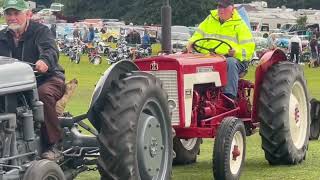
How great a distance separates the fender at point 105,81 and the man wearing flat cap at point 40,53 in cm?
32

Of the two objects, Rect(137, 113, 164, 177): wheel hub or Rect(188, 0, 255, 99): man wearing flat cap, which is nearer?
Rect(137, 113, 164, 177): wheel hub

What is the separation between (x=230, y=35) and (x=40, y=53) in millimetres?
3318

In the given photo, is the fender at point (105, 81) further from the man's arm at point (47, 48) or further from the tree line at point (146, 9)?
the tree line at point (146, 9)

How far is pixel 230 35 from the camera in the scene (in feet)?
32.2

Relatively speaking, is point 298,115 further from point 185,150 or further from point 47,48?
point 47,48

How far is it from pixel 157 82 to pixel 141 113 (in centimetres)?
37

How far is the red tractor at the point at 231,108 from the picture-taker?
28.2 ft

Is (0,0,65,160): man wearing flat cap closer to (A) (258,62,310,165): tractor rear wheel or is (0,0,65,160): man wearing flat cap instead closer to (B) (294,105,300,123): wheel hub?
(A) (258,62,310,165): tractor rear wheel

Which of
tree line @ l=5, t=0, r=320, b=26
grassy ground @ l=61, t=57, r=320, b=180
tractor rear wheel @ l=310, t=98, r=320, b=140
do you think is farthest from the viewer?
tree line @ l=5, t=0, r=320, b=26

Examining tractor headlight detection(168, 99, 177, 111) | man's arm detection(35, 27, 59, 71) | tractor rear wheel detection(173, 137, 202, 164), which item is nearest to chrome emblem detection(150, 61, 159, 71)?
tractor headlight detection(168, 99, 177, 111)

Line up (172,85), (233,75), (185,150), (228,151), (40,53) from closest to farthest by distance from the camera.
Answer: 1. (40,53)
2. (228,151)
3. (172,85)
4. (233,75)
5. (185,150)

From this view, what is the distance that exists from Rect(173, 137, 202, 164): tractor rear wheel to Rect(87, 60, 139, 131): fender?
2821 mm

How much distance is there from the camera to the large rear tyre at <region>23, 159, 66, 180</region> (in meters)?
6.09

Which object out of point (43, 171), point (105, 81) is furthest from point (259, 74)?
point (43, 171)
